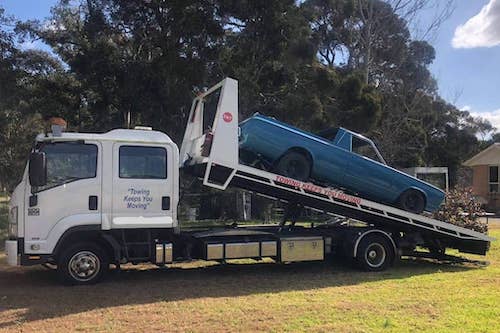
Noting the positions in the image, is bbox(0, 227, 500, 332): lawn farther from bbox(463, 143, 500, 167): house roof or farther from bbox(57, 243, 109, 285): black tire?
bbox(463, 143, 500, 167): house roof

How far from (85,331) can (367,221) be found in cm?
663

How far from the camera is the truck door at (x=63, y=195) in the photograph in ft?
30.2

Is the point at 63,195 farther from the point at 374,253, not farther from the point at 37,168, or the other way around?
the point at 374,253

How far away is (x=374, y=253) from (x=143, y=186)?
480 cm

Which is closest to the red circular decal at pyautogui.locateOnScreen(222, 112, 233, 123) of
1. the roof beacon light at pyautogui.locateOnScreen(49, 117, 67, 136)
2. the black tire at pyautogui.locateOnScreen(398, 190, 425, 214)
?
the roof beacon light at pyautogui.locateOnScreen(49, 117, 67, 136)

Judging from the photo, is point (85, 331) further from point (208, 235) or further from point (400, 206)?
point (400, 206)

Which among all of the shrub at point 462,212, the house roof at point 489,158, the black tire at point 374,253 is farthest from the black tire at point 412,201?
the house roof at point 489,158

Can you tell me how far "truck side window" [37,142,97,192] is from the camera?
9.29 meters

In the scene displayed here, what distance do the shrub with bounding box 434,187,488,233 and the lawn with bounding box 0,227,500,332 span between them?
304cm

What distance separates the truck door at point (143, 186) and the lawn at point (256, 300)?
110cm

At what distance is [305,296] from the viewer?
352 inches

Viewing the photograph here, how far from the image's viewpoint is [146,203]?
9.85 metres

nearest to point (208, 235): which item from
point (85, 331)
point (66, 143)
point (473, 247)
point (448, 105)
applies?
point (66, 143)

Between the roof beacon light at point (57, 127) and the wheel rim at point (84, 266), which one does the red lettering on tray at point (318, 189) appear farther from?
the roof beacon light at point (57, 127)
